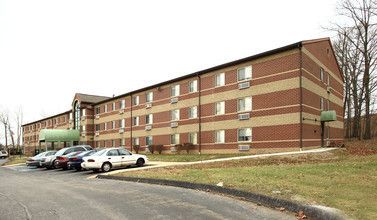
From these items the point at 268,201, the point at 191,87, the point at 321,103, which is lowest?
the point at 268,201

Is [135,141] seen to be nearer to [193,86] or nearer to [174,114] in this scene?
[174,114]

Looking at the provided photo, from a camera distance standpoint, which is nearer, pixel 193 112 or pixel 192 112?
pixel 193 112

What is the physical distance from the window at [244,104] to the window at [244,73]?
182 cm

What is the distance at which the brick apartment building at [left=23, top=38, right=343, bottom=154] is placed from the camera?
94.4 ft

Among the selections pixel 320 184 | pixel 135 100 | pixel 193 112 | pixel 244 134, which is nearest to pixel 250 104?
pixel 244 134

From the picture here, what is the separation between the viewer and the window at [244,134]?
104 feet

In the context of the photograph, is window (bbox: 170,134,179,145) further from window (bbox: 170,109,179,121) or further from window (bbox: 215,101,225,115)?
window (bbox: 215,101,225,115)

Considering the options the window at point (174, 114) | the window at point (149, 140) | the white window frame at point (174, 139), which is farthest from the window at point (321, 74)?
the window at point (149, 140)

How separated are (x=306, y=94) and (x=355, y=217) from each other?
2271 centimetres

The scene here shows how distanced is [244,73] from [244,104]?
2.71 metres

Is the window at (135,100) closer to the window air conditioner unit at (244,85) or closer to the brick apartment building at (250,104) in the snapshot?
the brick apartment building at (250,104)

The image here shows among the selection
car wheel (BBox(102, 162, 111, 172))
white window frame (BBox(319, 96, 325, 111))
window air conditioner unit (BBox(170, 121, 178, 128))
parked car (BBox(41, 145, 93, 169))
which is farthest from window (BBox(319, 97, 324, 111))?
parked car (BBox(41, 145, 93, 169))

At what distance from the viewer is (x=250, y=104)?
1250 inches

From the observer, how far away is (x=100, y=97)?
67062mm
